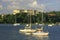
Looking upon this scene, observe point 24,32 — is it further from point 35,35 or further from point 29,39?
point 29,39

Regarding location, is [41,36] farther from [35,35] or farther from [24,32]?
[24,32]

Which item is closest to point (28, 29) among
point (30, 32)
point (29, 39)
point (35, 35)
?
point (30, 32)

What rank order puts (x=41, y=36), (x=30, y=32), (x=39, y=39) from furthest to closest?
(x=30, y=32) → (x=41, y=36) → (x=39, y=39)

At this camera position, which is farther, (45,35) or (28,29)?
(28,29)

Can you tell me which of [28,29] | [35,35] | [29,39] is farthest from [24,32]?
[29,39]

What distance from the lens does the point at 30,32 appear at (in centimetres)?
10812

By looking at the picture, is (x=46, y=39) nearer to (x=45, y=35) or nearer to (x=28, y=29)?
(x=45, y=35)


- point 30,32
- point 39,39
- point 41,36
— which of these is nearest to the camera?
point 39,39

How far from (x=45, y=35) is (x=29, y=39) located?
9.12m

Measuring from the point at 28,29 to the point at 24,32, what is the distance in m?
3.32

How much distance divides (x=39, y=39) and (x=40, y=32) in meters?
7.22

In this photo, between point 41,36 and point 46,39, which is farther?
point 41,36

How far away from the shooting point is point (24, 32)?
113 meters

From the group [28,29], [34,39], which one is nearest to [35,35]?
[34,39]
